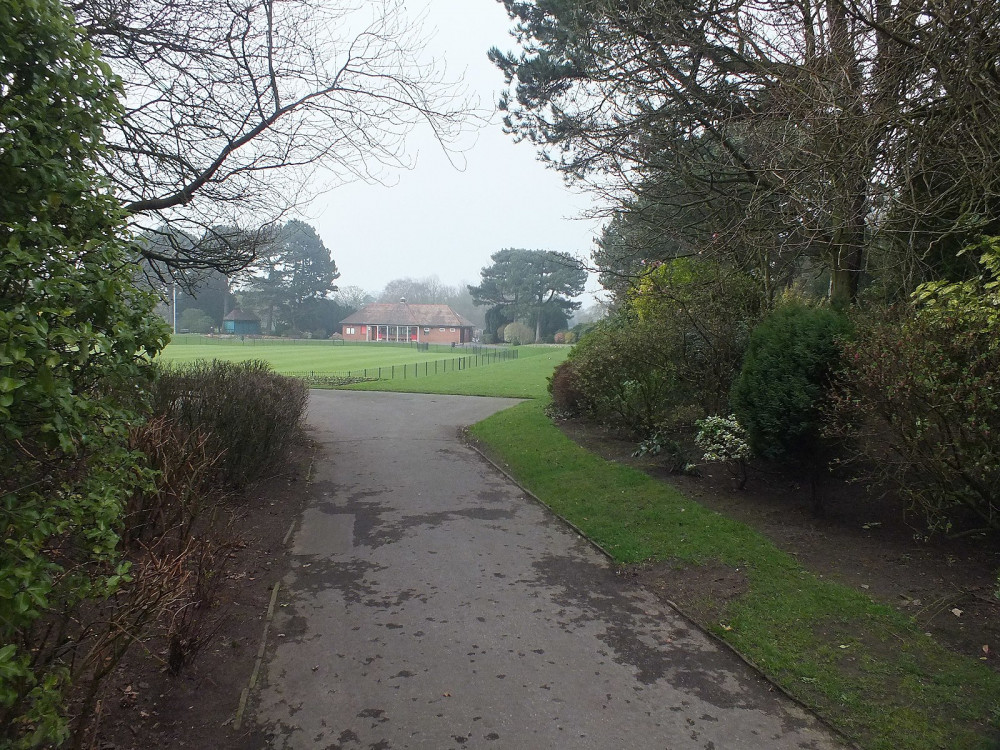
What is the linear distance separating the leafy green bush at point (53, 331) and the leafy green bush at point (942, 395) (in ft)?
17.6

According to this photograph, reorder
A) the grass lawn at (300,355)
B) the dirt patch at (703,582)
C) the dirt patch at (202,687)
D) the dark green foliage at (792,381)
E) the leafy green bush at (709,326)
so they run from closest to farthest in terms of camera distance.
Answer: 1. the dirt patch at (202,687)
2. the dirt patch at (703,582)
3. the dark green foliage at (792,381)
4. the leafy green bush at (709,326)
5. the grass lawn at (300,355)

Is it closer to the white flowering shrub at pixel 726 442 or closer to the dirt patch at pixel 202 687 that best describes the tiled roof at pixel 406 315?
the white flowering shrub at pixel 726 442

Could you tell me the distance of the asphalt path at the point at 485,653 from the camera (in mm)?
3781

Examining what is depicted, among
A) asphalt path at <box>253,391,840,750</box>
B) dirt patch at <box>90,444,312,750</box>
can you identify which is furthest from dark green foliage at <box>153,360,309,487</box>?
dirt patch at <box>90,444,312,750</box>

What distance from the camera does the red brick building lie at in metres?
92.0

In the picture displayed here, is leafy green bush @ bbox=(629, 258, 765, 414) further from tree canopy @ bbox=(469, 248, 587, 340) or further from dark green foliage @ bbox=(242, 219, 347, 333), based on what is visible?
dark green foliage @ bbox=(242, 219, 347, 333)

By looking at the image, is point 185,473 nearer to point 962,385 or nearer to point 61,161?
point 61,161

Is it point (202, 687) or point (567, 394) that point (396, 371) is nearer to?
point (567, 394)

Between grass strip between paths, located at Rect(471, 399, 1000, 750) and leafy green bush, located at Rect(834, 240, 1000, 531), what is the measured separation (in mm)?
1189

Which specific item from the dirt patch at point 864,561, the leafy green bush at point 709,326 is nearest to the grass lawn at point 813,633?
the dirt patch at point 864,561

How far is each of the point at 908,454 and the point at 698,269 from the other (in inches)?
256

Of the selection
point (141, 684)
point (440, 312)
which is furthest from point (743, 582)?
point (440, 312)

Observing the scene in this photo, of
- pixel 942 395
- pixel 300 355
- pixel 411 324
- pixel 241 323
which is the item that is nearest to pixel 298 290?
pixel 241 323

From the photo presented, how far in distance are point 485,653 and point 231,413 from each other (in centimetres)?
503
